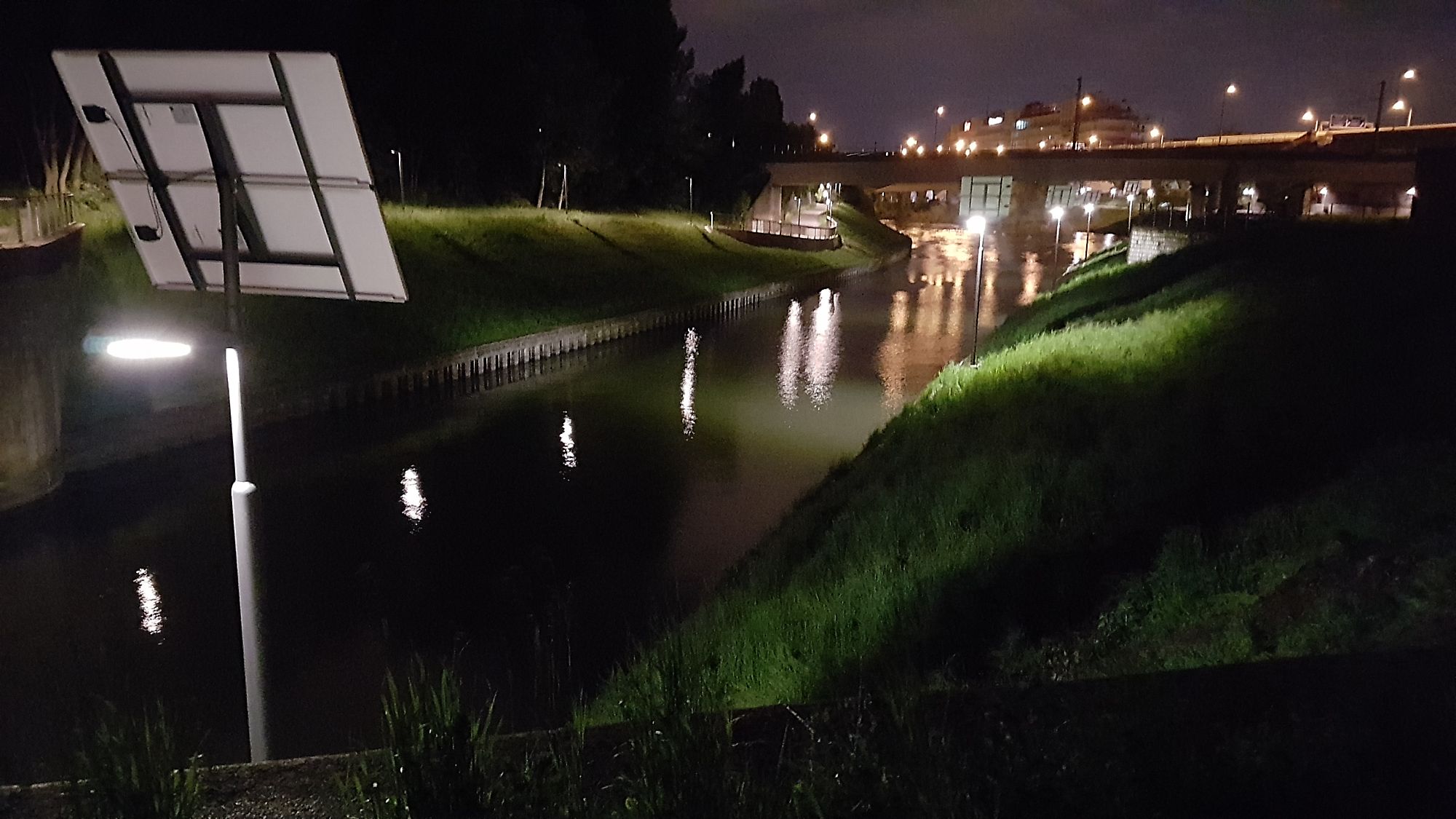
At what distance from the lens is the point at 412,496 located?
19719 mm

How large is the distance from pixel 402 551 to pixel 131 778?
12.5 m

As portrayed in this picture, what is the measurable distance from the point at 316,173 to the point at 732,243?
58524mm

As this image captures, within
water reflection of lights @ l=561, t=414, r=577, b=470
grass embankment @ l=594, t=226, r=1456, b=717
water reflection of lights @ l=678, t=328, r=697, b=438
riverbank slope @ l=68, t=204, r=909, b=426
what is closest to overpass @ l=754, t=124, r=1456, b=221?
water reflection of lights @ l=678, t=328, r=697, b=438

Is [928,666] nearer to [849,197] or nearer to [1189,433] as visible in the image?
[1189,433]

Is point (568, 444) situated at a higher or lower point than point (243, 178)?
lower

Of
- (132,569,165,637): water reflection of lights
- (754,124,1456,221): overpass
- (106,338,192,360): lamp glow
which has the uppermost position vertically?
(754,124,1456,221): overpass

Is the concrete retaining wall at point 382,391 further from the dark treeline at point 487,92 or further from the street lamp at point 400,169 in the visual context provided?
the street lamp at point 400,169

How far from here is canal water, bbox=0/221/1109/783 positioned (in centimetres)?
1178

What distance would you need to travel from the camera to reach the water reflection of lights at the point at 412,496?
1861 centimetres

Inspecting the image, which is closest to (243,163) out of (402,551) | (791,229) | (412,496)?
(402,551)

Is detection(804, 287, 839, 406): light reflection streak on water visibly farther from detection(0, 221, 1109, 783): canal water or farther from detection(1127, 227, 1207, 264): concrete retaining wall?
detection(1127, 227, 1207, 264): concrete retaining wall

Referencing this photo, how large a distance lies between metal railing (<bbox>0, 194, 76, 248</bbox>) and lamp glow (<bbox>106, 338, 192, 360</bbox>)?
13462 mm

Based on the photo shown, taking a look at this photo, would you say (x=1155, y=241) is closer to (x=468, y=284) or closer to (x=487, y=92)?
(x=468, y=284)

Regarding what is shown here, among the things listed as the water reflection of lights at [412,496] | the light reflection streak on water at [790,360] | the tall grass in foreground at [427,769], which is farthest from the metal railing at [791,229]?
the tall grass in foreground at [427,769]
